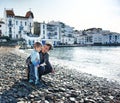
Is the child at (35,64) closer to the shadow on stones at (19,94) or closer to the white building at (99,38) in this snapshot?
the shadow on stones at (19,94)

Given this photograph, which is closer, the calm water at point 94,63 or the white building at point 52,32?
the calm water at point 94,63

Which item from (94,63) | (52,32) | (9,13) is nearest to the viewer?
(94,63)

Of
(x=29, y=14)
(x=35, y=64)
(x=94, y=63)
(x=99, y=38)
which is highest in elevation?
(x=29, y=14)

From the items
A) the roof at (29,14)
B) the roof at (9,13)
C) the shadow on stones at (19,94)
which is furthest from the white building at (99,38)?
the shadow on stones at (19,94)

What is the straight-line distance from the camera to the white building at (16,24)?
112 meters

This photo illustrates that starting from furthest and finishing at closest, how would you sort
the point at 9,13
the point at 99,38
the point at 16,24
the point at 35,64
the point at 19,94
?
the point at 99,38, the point at 16,24, the point at 9,13, the point at 35,64, the point at 19,94

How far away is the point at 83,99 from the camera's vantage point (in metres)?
8.22

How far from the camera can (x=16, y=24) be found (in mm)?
115688

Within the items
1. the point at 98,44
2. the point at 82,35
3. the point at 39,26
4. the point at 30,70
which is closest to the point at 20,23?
the point at 39,26

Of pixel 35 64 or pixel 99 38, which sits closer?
pixel 35 64

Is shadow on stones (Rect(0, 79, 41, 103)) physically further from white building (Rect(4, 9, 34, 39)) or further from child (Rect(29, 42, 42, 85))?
white building (Rect(4, 9, 34, 39))

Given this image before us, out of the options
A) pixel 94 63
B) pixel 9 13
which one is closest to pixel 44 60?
pixel 94 63

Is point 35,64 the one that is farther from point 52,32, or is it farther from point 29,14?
point 52,32

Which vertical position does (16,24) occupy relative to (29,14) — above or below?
below
